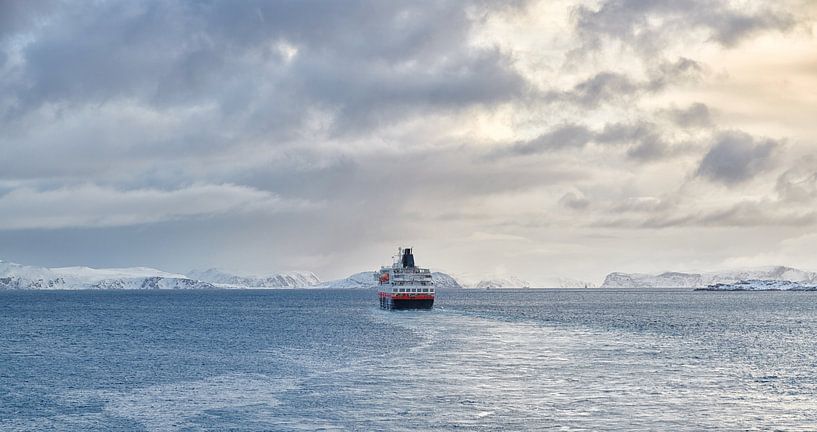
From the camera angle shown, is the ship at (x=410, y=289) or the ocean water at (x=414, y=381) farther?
the ship at (x=410, y=289)

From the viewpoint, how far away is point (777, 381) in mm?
71312

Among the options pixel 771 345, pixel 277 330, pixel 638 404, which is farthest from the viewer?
pixel 277 330

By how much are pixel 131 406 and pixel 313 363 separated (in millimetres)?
27518

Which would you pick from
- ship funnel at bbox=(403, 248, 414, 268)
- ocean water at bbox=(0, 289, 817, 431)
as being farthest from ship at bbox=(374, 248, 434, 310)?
ocean water at bbox=(0, 289, 817, 431)

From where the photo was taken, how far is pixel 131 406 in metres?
60.6

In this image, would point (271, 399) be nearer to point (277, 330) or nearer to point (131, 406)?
point (131, 406)

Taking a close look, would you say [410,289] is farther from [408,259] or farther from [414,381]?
[414,381]

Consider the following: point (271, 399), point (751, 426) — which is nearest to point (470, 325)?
point (271, 399)

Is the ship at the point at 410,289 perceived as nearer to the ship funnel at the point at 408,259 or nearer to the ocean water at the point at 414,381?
the ship funnel at the point at 408,259

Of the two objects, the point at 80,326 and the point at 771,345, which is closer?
the point at 771,345

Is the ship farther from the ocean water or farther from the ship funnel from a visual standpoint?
the ocean water

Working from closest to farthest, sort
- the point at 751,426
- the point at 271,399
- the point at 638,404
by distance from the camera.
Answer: the point at 751,426
the point at 638,404
the point at 271,399

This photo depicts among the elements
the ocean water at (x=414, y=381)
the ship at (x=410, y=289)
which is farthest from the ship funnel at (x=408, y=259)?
the ocean water at (x=414, y=381)

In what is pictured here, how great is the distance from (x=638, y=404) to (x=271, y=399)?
28292 millimetres
